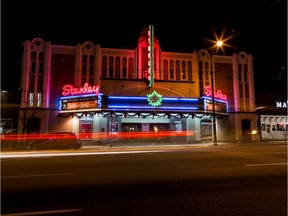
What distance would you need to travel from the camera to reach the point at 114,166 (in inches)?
464

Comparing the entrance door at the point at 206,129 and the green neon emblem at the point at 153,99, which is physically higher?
the green neon emblem at the point at 153,99

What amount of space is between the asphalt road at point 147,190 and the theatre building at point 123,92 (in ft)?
62.7

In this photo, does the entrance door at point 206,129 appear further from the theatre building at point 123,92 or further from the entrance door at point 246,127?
the entrance door at point 246,127

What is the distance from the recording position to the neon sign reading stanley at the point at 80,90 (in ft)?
96.8

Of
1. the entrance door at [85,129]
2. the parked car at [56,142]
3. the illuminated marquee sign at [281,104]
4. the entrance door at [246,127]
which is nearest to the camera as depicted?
the parked car at [56,142]

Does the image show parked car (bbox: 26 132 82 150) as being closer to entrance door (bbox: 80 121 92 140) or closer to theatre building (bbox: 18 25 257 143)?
theatre building (bbox: 18 25 257 143)

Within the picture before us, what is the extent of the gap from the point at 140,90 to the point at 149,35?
6182 millimetres

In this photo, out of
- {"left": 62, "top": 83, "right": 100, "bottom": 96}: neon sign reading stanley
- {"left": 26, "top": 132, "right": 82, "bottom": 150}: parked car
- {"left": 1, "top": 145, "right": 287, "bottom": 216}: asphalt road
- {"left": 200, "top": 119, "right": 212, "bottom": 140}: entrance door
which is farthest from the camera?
{"left": 200, "top": 119, "right": 212, "bottom": 140}: entrance door

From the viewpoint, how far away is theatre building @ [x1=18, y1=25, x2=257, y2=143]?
3080cm

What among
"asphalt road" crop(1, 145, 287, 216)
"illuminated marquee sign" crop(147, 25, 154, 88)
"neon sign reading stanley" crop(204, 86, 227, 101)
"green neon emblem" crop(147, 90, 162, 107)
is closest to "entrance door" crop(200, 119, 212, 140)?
"neon sign reading stanley" crop(204, 86, 227, 101)

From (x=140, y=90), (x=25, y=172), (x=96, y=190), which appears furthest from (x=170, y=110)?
(x=96, y=190)

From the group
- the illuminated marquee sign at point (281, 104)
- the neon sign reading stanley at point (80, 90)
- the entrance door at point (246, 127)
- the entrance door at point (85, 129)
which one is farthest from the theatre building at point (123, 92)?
the illuminated marquee sign at point (281, 104)

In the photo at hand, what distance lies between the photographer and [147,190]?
757cm

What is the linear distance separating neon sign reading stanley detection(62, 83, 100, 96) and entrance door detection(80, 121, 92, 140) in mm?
3709
